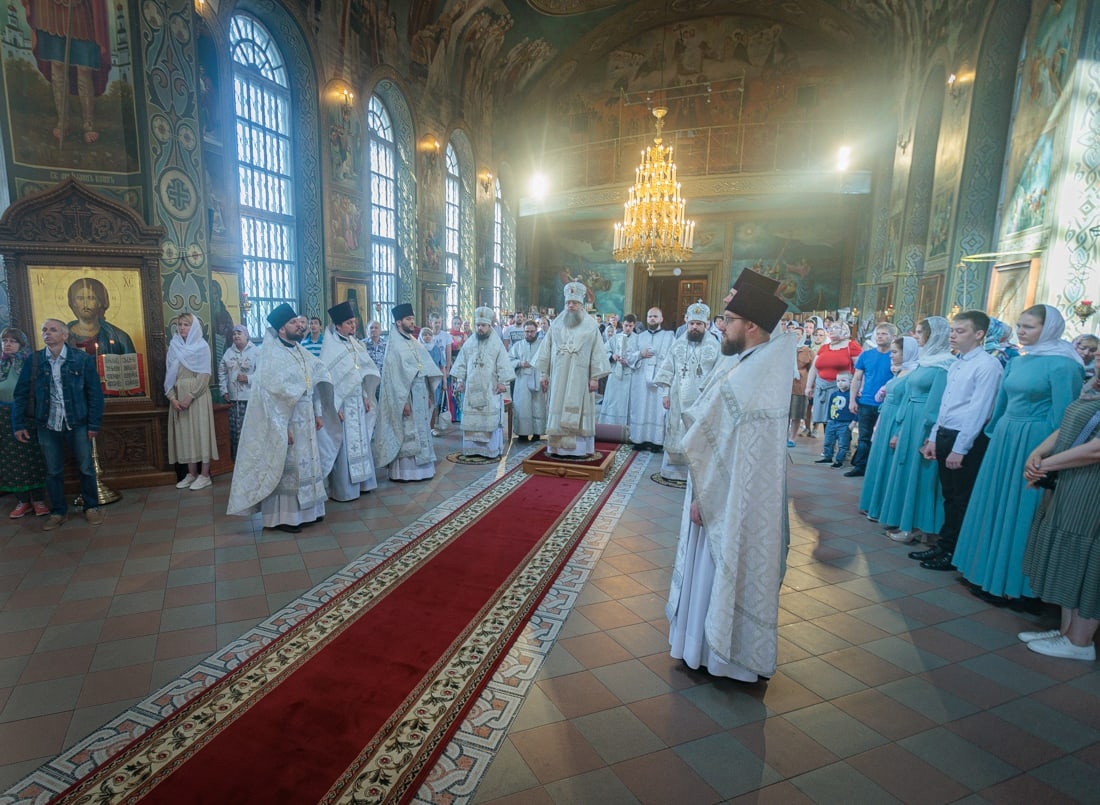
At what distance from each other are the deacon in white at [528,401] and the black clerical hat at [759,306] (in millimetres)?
6001

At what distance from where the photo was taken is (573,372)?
287 inches

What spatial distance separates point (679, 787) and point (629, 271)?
19473 millimetres

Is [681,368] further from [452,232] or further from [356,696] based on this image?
[452,232]

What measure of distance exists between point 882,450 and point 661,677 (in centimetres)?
368

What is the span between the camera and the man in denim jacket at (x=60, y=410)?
5082 millimetres

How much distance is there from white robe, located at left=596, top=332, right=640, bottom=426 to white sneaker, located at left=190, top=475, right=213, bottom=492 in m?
5.47

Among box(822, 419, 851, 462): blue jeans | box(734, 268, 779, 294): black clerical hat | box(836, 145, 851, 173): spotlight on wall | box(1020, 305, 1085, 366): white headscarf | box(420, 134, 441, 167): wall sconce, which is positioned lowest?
box(822, 419, 851, 462): blue jeans

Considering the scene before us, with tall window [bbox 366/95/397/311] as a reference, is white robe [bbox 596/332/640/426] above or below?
below

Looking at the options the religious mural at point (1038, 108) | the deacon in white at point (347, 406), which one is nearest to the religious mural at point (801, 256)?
the religious mural at point (1038, 108)

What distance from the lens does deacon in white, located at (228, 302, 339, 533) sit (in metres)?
5.00

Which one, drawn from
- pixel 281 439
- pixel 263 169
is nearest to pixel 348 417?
pixel 281 439

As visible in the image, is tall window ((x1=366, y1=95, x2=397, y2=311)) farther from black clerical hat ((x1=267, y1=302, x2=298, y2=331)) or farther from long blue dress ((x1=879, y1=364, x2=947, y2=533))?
long blue dress ((x1=879, y1=364, x2=947, y2=533))

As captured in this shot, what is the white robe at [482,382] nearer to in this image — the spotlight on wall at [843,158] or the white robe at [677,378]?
the white robe at [677,378]

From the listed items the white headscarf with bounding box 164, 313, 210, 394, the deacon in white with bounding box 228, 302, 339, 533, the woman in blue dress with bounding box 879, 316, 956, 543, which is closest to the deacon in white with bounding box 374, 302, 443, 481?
the deacon in white with bounding box 228, 302, 339, 533
